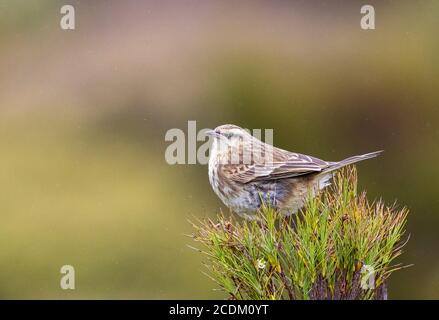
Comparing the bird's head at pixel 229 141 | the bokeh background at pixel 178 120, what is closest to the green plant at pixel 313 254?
the bird's head at pixel 229 141

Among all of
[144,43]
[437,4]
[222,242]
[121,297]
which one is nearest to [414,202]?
[437,4]

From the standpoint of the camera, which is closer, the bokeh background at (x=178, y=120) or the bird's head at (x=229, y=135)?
the bird's head at (x=229, y=135)

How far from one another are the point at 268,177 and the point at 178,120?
419 cm

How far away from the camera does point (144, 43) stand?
11336 millimetres

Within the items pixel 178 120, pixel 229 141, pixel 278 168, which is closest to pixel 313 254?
pixel 278 168

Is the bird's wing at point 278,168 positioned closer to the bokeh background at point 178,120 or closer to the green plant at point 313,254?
the green plant at point 313,254

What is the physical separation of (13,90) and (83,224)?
299cm

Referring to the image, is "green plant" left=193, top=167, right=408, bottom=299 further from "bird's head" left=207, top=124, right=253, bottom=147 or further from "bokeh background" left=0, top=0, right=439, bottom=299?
"bokeh background" left=0, top=0, right=439, bottom=299

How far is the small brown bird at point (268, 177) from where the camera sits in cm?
596

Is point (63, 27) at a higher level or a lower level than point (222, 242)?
higher

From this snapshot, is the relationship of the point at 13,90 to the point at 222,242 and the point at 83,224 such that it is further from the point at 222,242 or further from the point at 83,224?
the point at 222,242

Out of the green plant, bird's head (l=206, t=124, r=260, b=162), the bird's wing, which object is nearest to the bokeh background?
bird's head (l=206, t=124, r=260, b=162)

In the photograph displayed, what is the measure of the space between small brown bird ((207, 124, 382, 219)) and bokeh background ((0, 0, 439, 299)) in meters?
2.82

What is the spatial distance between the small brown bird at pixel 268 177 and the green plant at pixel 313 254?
1562 mm
